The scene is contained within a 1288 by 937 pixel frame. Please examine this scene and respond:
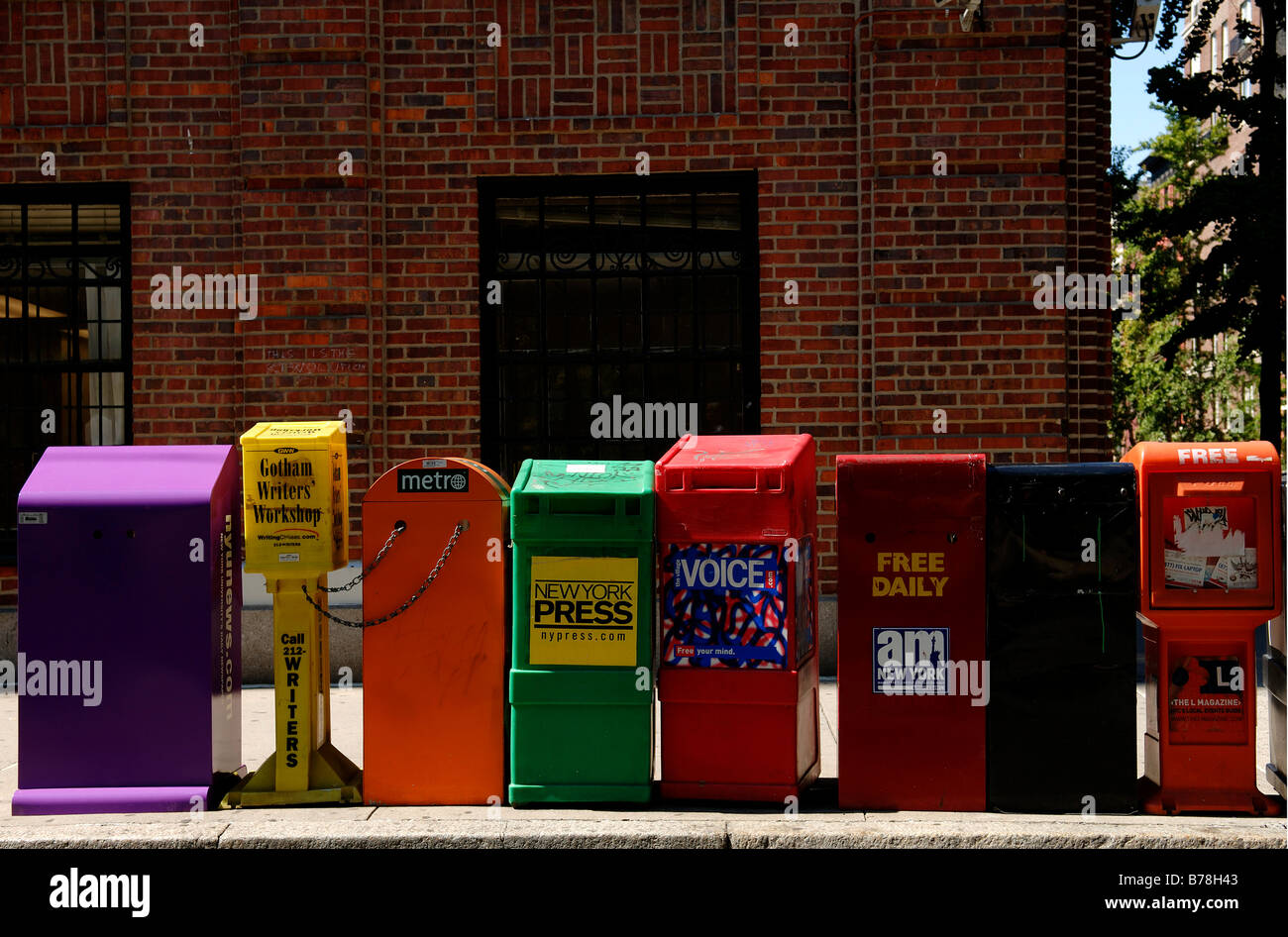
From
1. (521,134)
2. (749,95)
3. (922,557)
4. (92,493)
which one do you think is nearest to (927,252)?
(749,95)

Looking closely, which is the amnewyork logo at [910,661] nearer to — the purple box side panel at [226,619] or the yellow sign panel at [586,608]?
the yellow sign panel at [586,608]

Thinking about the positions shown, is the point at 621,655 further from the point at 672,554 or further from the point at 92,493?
the point at 92,493

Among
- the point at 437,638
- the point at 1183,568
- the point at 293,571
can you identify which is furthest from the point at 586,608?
the point at 1183,568

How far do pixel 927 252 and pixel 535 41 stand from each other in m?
3.01

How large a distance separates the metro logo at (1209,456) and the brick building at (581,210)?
3.23 meters

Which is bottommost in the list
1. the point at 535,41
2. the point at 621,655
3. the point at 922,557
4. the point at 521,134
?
the point at 621,655

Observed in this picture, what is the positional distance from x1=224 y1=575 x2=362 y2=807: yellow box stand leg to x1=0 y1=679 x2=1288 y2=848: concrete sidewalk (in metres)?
0.09

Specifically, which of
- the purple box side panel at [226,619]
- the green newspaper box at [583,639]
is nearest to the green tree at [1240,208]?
the green newspaper box at [583,639]

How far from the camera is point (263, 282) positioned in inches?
334

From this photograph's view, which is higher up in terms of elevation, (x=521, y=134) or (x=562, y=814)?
(x=521, y=134)

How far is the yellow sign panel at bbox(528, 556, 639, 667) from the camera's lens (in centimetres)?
517

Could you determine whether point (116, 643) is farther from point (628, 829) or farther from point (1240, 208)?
point (1240, 208)

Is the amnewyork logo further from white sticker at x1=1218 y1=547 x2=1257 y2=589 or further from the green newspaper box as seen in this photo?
white sticker at x1=1218 y1=547 x2=1257 y2=589
